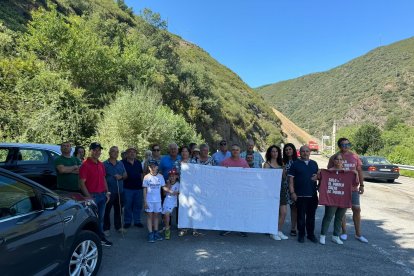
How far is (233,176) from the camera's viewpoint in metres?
6.39

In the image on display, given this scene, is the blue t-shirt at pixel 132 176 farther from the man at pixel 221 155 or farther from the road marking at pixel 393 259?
the road marking at pixel 393 259

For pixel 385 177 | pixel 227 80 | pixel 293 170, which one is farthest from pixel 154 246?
pixel 227 80

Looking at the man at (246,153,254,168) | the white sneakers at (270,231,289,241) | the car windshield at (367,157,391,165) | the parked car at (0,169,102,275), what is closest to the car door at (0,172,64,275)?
the parked car at (0,169,102,275)

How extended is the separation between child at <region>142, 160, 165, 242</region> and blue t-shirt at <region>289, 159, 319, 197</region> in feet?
7.93

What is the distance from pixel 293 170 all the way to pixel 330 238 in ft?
5.16

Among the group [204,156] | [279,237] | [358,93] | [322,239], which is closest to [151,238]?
[204,156]

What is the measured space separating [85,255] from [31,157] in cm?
397

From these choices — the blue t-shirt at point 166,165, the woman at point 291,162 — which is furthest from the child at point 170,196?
the woman at point 291,162

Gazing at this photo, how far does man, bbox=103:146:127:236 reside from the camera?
6453mm

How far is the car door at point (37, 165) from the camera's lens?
23.1 ft

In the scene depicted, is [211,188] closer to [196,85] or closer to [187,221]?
[187,221]

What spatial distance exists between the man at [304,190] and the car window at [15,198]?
421cm

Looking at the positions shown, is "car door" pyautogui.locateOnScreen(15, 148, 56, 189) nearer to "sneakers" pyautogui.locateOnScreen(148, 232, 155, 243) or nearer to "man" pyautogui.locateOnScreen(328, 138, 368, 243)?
"sneakers" pyautogui.locateOnScreen(148, 232, 155, 243)

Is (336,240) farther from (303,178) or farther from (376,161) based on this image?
(376,161)
